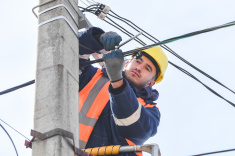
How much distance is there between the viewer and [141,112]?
517cm

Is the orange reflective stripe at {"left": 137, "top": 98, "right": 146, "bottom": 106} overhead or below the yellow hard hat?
below

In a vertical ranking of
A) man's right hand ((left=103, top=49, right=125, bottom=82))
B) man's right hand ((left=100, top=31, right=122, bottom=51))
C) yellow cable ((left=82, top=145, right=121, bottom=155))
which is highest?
man's right hand ((left=100, top=31, right=122, bottom=51))

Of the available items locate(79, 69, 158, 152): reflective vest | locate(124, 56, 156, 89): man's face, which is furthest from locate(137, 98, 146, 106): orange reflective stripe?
locate(79, 69, 158, 152): reflective vest

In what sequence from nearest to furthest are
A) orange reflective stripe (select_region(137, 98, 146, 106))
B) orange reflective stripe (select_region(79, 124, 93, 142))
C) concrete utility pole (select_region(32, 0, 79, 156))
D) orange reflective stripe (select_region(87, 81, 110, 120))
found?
1. concrete utility pole (select_region(32, 0, 79, 156))
2. orange reflective stripe (select_region(79, 124, 93, 142))
3. orange reflective stripe (select_region(87, 81, 110, 120))
4. orange reflective stripe (select_region(137, 98, 146, 106))

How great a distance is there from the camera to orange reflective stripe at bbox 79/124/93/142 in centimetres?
512

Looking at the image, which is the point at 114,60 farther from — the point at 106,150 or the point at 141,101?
the point at 141,101

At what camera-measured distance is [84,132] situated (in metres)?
5.14

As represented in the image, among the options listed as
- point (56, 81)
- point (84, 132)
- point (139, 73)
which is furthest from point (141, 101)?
point (56, 81)

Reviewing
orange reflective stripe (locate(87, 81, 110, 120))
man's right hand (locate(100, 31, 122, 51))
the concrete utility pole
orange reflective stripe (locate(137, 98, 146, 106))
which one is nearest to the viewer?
the concrete utility pole

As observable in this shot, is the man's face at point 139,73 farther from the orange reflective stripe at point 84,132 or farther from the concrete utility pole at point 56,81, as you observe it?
the concrete utility pole at point 56,81

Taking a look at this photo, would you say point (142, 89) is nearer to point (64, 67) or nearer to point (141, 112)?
point (141, 112)

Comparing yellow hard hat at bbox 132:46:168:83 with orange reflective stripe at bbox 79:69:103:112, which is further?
yellow hard hat at bbox 132:46:168:83

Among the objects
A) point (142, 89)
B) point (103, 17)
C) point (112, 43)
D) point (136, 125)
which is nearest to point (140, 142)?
point (136, 125)

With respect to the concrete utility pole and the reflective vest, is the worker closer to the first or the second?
the reflective vest
